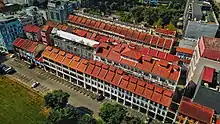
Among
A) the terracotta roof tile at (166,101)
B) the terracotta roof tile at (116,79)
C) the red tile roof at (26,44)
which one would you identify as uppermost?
the red tile roof at (26,44)

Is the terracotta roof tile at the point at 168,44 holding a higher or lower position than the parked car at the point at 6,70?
higher

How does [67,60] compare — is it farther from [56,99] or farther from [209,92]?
[209,92]

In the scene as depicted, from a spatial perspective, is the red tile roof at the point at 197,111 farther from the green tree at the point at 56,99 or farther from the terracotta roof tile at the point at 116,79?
the green tree at the point at 56,99

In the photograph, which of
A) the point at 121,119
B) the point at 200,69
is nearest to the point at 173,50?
the point at 200,69

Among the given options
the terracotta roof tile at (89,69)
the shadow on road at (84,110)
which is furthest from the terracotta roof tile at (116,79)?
the shadow on road at (84,110)

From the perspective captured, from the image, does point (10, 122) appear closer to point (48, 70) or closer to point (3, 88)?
point (3, 88)

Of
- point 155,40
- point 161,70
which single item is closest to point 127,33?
point 155,40
